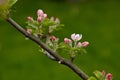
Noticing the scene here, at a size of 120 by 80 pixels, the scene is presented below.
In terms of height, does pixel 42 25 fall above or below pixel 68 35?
below

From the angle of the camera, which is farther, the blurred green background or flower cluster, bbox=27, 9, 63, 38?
the blurred green background

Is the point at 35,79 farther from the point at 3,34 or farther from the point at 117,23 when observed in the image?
the point at 117,23

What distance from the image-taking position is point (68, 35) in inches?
233

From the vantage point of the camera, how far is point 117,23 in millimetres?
6336

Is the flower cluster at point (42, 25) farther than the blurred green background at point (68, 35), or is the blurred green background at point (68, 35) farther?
the blurred green background at point (68, 35)

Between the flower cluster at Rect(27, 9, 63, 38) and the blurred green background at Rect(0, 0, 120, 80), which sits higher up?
the blurred green background at Rect(0, 0, 120, 80)

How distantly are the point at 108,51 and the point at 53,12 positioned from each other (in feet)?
4.18

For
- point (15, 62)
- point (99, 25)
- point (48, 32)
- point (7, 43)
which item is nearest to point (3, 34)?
point (7, 43)

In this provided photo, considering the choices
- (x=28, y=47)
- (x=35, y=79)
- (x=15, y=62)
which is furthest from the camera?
(x=28, y=47)

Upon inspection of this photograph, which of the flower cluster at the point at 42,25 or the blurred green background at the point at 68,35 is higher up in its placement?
the blurred green background at the point at 68,35

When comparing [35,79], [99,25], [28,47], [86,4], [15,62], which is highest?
[86,4]

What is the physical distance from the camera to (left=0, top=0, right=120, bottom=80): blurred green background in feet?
16.7

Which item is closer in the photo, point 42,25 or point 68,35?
point 42,25

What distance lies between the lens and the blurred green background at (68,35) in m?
5.09
